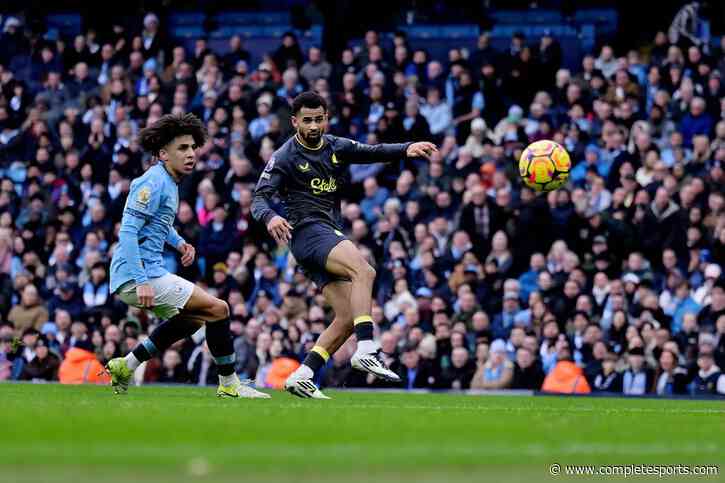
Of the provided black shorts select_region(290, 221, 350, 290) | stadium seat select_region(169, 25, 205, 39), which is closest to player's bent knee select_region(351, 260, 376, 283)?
black shorts select_region(290, 221, 350, 290)

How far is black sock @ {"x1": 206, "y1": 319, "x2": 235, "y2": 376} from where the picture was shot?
1180 centimetres

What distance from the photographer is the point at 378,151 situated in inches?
479

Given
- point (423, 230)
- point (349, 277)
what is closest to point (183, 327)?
point (349, 277)

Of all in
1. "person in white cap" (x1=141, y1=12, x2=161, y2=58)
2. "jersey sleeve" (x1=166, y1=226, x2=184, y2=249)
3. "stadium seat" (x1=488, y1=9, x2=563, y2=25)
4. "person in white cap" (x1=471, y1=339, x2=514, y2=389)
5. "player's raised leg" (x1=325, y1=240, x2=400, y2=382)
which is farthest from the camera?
"stadium seat" (x1=488, y1=9, x2=563, y2=25)

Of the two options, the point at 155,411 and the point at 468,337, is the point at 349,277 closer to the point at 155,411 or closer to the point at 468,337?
the point at 155,411

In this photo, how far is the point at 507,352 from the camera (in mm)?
17875

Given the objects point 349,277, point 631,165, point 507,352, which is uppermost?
point 631,165

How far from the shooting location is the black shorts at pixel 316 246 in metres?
11.9

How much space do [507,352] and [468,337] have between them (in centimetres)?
64

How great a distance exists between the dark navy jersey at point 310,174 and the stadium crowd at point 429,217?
19.0 ft

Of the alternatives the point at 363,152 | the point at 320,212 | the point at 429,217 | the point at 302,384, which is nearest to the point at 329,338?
the point at 302,384

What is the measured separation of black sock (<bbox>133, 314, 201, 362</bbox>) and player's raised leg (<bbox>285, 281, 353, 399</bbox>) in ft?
3.19

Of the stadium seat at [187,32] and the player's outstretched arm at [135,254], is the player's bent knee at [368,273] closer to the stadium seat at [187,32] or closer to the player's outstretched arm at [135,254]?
the player's outstretched arm at [135,254]

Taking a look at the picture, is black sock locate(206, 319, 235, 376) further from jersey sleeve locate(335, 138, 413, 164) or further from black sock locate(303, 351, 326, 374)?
jersey sleeve locate(335, 138, 413, 164)
